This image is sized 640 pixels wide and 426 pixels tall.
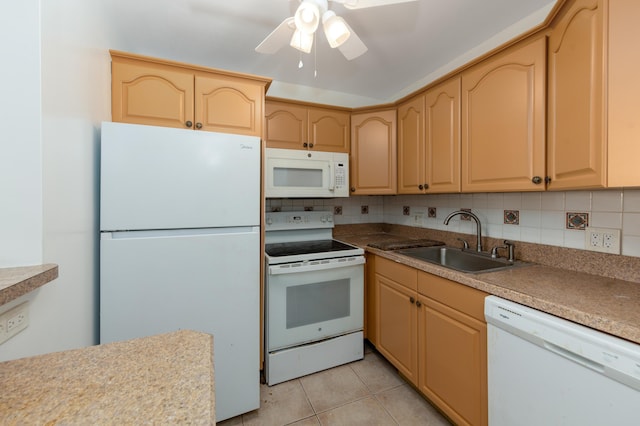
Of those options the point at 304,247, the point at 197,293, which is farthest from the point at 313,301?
the point at 197,293

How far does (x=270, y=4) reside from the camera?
1.42 m

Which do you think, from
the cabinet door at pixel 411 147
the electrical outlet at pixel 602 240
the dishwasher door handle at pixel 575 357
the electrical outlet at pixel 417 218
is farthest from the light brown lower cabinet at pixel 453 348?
the electrical outlet at pixel 417 218

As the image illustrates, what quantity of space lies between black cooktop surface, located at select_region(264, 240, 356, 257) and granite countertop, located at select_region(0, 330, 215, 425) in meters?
1.17

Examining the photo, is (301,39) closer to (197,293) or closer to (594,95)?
(594,95)

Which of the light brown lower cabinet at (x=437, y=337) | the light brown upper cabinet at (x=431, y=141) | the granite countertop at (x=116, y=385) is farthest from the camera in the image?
the light brown upper cabinet at (x=431, y=141)

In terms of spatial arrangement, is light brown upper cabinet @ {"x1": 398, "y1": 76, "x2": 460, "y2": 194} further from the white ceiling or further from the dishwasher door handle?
the dishwasher door handle

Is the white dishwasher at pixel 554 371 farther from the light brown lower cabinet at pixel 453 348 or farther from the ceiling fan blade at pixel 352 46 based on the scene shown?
the ceiling fan blade at pixel 352 46

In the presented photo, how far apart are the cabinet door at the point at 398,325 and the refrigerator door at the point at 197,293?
0.92 metres

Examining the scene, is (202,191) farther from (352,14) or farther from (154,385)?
(352,14)

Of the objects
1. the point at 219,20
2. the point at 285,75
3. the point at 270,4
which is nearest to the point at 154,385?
the point at 270,4

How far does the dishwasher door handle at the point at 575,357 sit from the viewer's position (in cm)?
79

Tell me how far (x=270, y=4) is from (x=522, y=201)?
1879mm

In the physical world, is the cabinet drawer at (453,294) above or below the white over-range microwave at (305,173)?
below

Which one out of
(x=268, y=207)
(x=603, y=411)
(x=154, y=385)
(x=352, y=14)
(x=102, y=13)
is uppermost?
(x=352, y=14)
